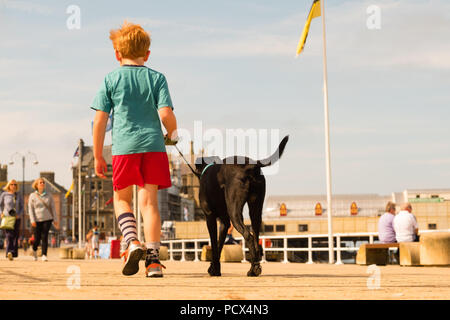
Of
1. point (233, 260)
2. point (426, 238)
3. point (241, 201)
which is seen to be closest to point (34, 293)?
point (241, 201)

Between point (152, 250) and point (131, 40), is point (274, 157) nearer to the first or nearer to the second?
point (152, 250)

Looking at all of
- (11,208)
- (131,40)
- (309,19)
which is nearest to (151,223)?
(131,40)

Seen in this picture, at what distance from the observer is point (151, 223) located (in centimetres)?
612

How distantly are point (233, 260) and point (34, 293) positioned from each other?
11191mm

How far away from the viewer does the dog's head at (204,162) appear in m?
7.29

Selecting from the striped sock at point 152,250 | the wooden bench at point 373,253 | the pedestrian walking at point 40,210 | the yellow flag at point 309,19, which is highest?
the yellow flag at point 309,19

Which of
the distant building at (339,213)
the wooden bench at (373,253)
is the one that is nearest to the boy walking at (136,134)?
the wooden bench at (373,253)

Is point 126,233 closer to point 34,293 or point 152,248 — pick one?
point 152,248

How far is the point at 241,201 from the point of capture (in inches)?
266

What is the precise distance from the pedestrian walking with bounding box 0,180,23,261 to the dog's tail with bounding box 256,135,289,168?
8653mm

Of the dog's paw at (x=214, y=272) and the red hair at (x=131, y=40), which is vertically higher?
the red hair at (x=131, y=40)

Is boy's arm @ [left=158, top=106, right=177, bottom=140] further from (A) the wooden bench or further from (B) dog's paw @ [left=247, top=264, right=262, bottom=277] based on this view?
(A) the wooden bench

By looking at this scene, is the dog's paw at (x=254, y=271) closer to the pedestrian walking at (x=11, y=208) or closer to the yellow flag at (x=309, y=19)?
the pedestrian walking at (x=11, y=208)

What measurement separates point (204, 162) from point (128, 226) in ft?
5.25
